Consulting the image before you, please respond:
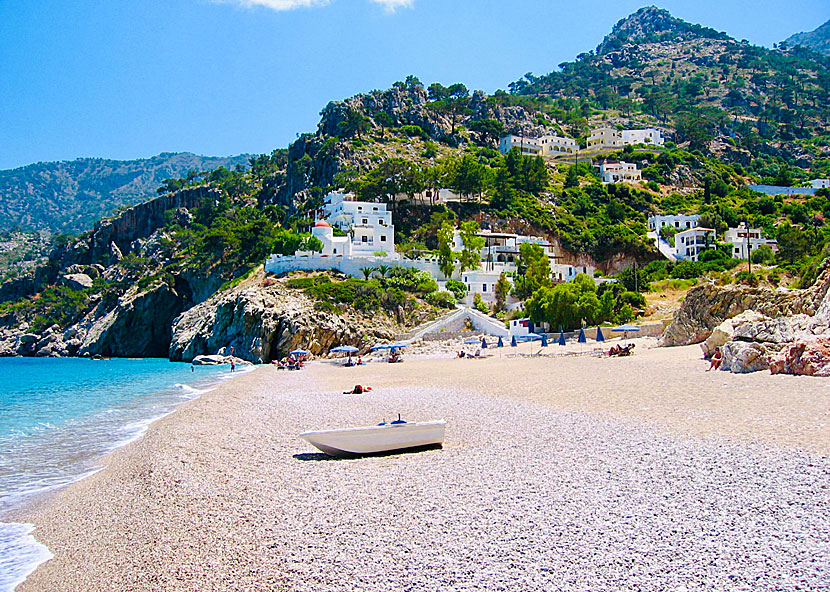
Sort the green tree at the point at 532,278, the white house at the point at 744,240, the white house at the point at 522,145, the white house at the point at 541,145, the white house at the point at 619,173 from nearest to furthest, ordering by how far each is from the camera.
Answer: the green tree at the point at 532,278, the white house at the point at 744,240, the white house at the point at 619,173, the white house at the point at 522,145, the white house at the point at 541,145

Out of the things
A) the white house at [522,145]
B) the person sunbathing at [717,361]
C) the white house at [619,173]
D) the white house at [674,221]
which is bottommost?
the person sunbathing at [717,361]

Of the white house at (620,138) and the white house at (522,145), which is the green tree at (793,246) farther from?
the white house at (620,138)

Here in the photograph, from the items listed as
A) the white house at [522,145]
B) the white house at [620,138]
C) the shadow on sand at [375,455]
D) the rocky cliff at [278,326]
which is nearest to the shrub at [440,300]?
the rocky cliff at [278,326]

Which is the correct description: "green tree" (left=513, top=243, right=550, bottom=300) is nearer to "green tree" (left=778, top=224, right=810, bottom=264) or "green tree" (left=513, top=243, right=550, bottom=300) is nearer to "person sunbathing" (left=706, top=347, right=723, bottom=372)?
"green tree" (left=778, top=224, right=810, bottom=264)

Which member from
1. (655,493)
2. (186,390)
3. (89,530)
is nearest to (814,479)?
(655,493)

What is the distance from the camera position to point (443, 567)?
6.05 metres

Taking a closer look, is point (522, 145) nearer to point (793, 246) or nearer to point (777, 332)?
point (793, 246)

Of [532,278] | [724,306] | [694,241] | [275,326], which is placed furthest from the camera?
[694,241]

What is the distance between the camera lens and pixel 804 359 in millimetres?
15781

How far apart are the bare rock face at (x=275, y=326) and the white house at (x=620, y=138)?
3351 inches

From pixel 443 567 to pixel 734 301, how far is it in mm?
26326

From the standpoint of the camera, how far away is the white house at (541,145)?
10650 centimetres

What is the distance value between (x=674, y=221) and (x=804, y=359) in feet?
224

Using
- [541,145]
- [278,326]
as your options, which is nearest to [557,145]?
[541,145]
